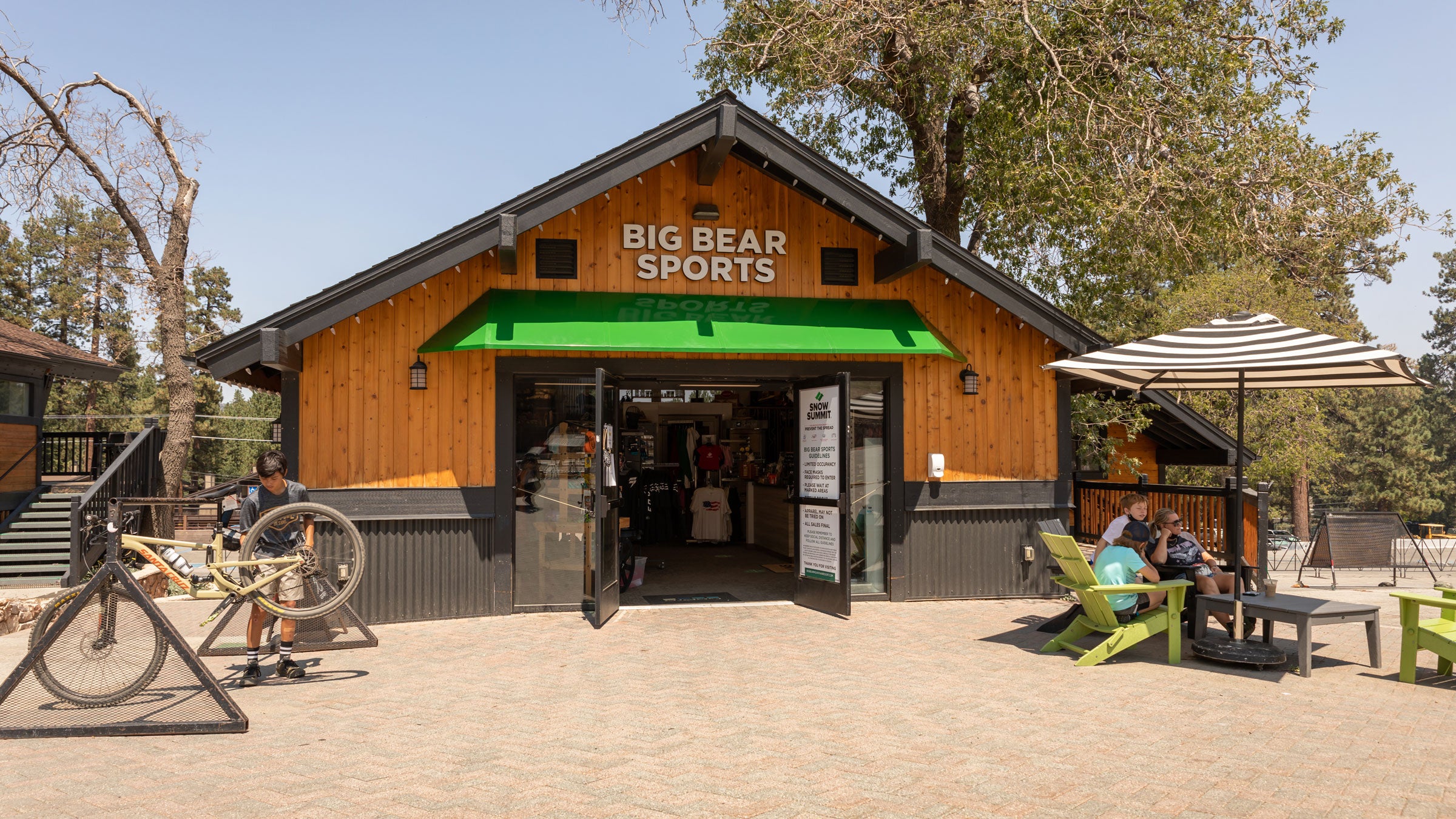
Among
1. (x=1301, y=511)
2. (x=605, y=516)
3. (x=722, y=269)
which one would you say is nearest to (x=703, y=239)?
(x=722, y=269)

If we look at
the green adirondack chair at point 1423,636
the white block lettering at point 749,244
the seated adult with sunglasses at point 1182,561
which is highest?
the white block lettering at point 749,244

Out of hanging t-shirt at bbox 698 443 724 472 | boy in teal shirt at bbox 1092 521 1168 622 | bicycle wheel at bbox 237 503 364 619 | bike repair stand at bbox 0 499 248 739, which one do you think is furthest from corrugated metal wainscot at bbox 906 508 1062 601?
bike repair stand at bbox 0 499 248 739

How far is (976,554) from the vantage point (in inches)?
360

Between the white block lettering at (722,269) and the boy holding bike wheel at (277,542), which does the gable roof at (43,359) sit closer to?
the boy holding bike wheel at (277,542)

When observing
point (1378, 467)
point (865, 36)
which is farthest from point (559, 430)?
point (1378, 467)

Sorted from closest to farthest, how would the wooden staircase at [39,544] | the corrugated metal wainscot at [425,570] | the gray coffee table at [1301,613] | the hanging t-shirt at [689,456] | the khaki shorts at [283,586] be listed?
the khaki shorts at [283,586], the gray coffee table at [1301,613], the corrugated metal wainscot at [425,570], the wooden staircase at [39,544], the hanging t-shirt at [689,456]

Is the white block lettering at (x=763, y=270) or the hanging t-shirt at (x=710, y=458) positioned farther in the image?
the hanging t-shirt at (x=710, y=458)

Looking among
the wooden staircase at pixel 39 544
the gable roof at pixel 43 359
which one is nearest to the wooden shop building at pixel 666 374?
the wooden staircase at pixel 39 544

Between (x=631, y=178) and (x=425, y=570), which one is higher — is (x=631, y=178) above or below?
above

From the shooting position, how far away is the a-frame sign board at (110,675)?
15.9 feet

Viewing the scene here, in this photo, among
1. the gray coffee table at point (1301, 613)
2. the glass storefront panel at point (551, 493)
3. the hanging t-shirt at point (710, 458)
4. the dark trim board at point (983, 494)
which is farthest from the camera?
the hanging t-shirt at point (710, 458)

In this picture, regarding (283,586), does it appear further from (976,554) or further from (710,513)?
(710,513)

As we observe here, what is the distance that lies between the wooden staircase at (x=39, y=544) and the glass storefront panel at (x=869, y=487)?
929cm

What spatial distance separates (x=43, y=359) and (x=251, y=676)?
10.6 metres
